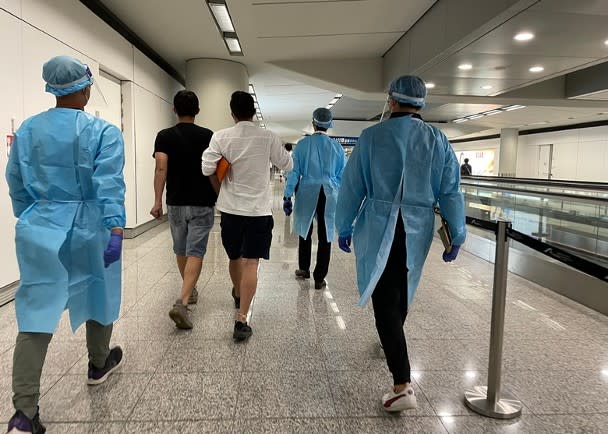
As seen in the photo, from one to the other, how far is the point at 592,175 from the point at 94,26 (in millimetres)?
17872

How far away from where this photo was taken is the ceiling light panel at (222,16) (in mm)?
5944

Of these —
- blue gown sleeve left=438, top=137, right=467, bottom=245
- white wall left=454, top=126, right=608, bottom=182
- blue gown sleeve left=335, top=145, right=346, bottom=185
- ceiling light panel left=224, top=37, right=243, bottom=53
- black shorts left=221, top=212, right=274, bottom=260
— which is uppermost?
ceiling light panel left=224, top=37, right=243, bottom=53

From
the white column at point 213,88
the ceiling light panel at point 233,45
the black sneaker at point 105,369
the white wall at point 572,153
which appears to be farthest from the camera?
the white wall at point 572,153

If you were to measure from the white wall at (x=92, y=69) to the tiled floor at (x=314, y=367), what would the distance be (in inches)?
66.6

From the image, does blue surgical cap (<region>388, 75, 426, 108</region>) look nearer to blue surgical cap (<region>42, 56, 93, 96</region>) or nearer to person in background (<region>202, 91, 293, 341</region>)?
person in background (<region>202, 91, 293, 341</region>)

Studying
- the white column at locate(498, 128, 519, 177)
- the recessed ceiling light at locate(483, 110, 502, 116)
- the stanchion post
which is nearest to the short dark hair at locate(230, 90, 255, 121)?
the stanchion post

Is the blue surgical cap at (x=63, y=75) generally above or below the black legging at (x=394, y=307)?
above

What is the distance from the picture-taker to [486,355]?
9.00 feet

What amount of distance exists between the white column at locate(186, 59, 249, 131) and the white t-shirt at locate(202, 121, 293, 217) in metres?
6.05

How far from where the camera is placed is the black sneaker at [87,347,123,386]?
2326mm

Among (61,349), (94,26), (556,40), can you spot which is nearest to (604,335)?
(61,349)

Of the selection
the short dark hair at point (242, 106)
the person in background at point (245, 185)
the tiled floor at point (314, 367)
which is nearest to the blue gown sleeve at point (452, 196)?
the tiled floor at point (314, 367)

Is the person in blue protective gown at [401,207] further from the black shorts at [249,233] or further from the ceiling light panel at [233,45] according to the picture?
the ceiling light panel at [233,45]

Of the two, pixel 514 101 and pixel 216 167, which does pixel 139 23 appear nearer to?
pixel 216 167
